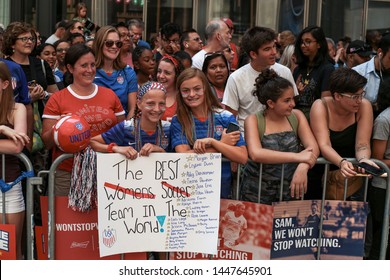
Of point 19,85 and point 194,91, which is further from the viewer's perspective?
point 19,85

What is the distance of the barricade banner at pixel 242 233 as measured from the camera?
5043 mm

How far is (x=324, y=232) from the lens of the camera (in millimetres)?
5203

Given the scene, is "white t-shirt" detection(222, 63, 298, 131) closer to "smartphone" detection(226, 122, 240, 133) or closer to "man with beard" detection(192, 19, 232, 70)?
"smartphone" detection(226, 122, 240, 133)

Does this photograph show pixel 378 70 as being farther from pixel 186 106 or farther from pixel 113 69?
pixel 113 69

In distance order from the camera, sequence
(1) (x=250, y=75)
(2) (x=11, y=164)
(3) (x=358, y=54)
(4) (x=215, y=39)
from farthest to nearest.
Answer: (3) (x=358, y=54), (4) (x=215, y=39), (1) (x=250, y=75), (2) (x=11, y=164)

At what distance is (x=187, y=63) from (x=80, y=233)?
3132 mm

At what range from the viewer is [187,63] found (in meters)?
7.58

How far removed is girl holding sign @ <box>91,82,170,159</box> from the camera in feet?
16.5

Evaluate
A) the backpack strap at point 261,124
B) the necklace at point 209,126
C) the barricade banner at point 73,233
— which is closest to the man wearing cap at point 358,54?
the backpack strap at point 261,124

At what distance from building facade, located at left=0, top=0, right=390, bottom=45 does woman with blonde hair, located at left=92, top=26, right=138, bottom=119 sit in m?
10.3

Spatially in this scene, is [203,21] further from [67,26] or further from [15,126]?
[15,126]

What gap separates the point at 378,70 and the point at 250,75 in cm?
128

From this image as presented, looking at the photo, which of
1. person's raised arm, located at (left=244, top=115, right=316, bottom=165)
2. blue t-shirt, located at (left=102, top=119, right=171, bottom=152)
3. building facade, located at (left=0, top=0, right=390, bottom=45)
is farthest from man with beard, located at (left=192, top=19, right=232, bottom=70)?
building facade, located at (left=0, top=0, right=390, bottom=45)

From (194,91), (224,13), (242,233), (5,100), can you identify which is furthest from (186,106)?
(224,13)
